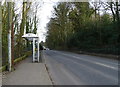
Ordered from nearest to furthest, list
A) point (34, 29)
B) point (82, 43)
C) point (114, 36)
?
point (114, 36)
point (34, 29)
point (82, 43)

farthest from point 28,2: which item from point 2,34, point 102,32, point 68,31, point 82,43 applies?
point 68,31

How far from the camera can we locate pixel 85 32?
1897 inches

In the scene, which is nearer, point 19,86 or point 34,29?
point 19,86

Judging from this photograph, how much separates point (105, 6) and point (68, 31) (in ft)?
75.4

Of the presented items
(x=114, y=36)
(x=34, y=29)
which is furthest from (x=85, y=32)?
(x=114, y=36)

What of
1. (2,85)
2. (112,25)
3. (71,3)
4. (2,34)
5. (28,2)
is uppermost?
(71,3)

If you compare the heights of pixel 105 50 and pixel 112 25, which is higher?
pixel 112 25

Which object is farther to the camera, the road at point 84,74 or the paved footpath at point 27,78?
the road at point 84,74

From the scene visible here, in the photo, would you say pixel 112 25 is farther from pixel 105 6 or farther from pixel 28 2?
pixel 28 2

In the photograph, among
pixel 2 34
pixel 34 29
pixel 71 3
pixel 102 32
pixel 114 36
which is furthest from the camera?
pixel 71 3

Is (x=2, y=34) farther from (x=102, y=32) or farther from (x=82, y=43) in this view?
(x=82, y=43)

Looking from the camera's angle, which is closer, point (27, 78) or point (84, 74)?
point (27, 78)

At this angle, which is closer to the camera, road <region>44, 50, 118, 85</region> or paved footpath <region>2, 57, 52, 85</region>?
paved footpath <region>2, 57, 52, 85</region>

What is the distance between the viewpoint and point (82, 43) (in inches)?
2014
